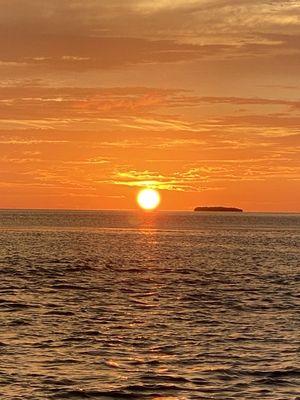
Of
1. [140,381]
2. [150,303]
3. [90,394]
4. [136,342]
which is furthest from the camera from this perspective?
[150,303]

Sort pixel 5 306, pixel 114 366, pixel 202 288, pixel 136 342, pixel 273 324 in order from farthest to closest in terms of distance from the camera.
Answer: pixel 202 288 → pixel 5 306 → pixel 273 324 → pixel 136 342 → pixel 114 366

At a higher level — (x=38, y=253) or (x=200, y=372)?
(x=38, y=253)

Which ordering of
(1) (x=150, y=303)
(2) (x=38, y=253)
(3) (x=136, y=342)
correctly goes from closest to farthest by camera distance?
1. (3) (x=136, y=342)
2. (1) (x=150, y=303)
3. (2) (x=38, y=253)

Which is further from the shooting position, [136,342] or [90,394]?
[136,342]

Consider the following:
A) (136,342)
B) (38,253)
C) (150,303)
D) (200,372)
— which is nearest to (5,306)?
(150,303)

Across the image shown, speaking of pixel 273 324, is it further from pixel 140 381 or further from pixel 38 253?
pixel 38 253

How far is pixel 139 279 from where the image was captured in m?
72.4

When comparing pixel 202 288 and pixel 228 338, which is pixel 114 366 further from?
pixel 202 288

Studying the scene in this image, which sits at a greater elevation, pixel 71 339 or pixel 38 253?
pixel 38 253

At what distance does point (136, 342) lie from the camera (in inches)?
1457

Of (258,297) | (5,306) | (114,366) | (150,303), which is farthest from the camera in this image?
(258,297)

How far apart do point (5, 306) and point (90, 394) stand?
22.7 meters

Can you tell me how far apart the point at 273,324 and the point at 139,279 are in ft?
101

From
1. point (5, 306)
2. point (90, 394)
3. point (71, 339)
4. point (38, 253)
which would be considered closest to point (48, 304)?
point (5, 306)
